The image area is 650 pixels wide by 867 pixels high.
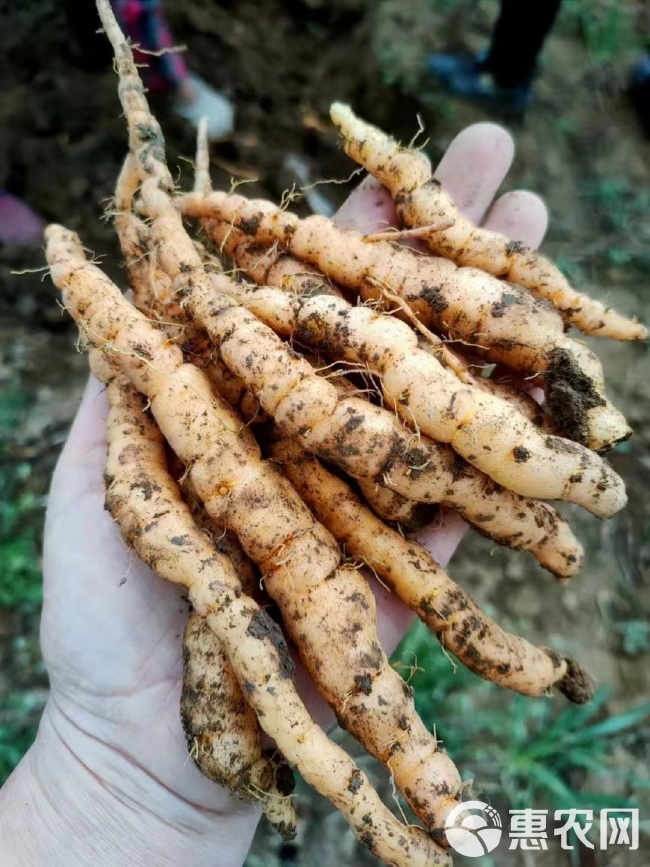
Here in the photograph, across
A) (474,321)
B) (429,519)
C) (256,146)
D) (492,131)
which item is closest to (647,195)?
(492,131)

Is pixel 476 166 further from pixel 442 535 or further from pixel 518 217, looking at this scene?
pixel 442 535

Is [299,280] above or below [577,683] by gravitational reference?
above

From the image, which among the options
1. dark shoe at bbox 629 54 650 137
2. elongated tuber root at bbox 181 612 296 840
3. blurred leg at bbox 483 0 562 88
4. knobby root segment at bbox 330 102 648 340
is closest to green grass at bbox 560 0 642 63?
dark shoe at bbox 629 54 650 137

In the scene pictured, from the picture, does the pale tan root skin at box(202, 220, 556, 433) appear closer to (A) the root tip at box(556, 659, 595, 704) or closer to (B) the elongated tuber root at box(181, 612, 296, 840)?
(A) the root tip at box(556, 659, 595, 704)

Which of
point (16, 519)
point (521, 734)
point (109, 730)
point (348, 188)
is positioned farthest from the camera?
point (348, 188)

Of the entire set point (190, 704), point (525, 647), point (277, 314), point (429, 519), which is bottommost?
point (190, 704)

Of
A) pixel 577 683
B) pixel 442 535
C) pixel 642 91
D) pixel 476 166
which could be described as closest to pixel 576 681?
pixel 577 683

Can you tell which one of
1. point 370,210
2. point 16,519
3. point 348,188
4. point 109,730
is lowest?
point 16,519

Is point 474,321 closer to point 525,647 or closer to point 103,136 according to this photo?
point 525,647
